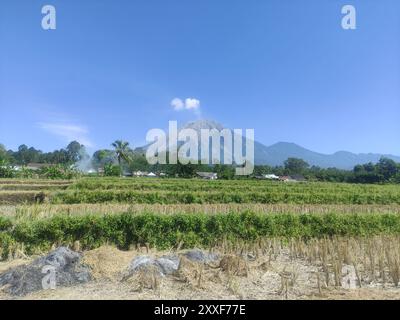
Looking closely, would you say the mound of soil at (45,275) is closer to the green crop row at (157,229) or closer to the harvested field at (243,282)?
the harvested field at (243,282)

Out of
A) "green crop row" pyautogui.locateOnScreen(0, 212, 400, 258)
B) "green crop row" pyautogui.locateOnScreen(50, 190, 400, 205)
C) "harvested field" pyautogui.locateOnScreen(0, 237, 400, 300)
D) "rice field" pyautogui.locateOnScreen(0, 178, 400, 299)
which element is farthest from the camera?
"green crop row" pyautogui.locateOnScreen(50, 190, 400, 205)

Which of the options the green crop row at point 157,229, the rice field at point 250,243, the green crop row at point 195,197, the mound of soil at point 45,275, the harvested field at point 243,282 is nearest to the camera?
the harvested field at point 243,282

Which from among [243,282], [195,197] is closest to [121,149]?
[195,197]

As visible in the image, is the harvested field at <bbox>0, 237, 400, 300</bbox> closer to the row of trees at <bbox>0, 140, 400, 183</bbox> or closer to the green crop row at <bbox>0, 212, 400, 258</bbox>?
the green crop row at <bbox>0, 212, 400, 258</bbox>

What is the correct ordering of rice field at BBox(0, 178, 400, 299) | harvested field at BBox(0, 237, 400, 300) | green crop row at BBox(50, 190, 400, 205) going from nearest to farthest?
harvested field at BBox(0, 237, 400, 300) → rice field at BBox(0, 178, 400, 299) → green crop row at BBox(50, 190, 400, 205)

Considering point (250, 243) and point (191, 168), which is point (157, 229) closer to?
point (250, 243)

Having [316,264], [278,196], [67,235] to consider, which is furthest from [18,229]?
[278,196]

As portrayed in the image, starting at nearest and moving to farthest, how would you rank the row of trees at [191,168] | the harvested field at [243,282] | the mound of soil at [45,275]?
the harvested field at [243,282] < the mound of soil at [45,275] < the row of trees at [191,168]

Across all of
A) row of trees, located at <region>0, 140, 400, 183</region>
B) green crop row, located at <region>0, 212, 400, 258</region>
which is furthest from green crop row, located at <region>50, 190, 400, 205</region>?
row of trees, located at <region>0, 140, 400, 183</region>

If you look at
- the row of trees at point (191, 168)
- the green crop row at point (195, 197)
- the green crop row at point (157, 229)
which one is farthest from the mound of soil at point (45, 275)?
the row of trees at point (191, 168)

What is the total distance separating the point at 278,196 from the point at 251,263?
15.6 m

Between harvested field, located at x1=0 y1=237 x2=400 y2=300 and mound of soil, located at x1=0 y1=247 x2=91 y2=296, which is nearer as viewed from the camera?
harvested field, located at x1=0 y1=237 x2=400 y2=300

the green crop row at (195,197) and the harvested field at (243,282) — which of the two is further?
the green crop row at (195,197)

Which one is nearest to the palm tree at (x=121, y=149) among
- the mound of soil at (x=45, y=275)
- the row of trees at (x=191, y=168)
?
the row of trees at (x=191, y=168)
